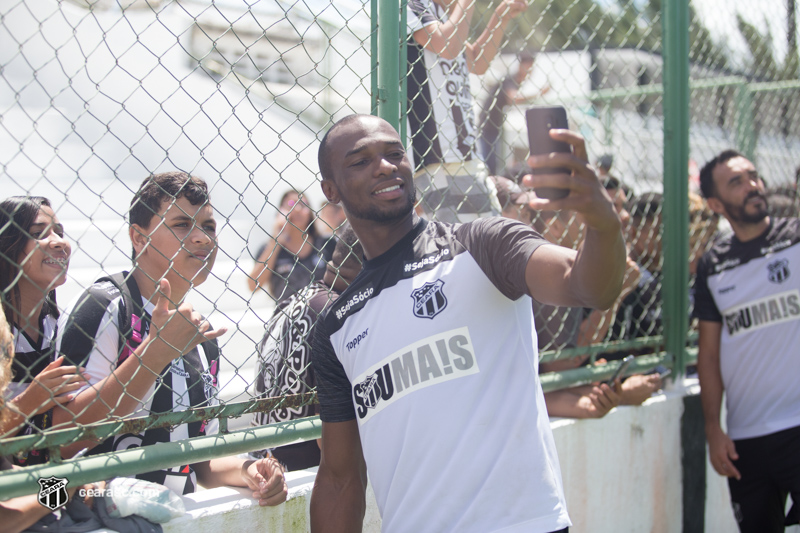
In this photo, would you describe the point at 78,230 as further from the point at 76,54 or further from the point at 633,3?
the point at 633,3

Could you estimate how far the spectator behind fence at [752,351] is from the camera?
3.27 metres

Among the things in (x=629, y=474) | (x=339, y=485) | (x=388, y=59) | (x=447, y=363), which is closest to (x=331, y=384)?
(x=339, y=485)

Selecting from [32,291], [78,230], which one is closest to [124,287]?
[32,291]

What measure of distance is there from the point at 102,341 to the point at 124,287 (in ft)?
0.64

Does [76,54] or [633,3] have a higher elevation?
[76,54]

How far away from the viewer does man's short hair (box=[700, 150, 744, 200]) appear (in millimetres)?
3602

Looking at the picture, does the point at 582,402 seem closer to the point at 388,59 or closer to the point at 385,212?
the point at 385,212

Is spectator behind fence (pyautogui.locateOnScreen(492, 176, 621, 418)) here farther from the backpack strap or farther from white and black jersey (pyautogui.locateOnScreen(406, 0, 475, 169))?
the backpack strap

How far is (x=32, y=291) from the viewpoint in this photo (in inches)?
96.4

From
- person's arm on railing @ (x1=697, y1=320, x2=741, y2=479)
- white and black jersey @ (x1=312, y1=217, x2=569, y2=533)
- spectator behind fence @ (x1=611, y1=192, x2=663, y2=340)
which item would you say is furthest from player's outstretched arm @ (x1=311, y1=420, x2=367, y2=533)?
person's arm on railing @ (x1=697, y1=320, x2=741, y2=479)

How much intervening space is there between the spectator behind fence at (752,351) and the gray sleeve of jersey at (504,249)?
7.14ft

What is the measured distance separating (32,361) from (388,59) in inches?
65.2

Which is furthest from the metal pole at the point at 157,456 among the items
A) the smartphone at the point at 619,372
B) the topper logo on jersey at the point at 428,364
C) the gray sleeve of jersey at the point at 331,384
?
the smartphone at the point at 619,372

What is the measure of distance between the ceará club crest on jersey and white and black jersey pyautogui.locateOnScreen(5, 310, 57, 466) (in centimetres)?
120
